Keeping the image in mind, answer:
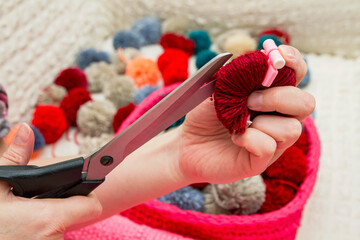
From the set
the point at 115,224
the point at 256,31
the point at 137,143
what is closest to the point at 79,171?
the point at 137,143

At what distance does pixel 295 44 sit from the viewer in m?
1.04

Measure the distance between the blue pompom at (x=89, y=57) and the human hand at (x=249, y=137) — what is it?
2.06 feet

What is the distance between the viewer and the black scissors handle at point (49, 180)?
16.0 inches

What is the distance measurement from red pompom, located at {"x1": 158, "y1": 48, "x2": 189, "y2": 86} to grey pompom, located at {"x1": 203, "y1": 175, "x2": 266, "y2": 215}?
0.35 meters

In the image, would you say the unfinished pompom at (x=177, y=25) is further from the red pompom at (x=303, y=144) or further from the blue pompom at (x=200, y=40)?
the red pompom at (x=303, y=144)

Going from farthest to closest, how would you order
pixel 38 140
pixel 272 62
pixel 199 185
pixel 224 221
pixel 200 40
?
pixel 200 40, pixel 38 140, pixel 199 185, pixel 224 221, pixel 272 62

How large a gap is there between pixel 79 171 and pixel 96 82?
2.13 ft

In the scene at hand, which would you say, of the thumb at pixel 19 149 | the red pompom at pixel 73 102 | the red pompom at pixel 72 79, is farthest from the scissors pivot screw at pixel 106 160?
the red pompom at pixel 72 79

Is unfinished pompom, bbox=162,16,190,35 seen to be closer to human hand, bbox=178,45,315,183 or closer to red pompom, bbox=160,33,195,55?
red pompom, bbox=160,33,195,55

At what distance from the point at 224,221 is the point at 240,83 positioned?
0.32m

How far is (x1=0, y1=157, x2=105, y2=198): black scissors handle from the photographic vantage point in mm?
407

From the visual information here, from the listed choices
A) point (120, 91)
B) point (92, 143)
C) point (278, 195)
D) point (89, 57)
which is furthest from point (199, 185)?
point (89, 57)

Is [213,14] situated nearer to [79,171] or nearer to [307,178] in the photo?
[307,178]

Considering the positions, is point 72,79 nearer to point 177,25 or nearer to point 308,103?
point 177,25
